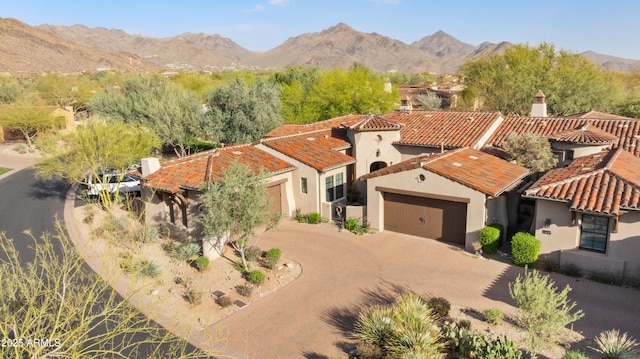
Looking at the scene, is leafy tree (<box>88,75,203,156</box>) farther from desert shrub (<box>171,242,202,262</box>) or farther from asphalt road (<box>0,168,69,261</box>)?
desert shrub (<box>171,242,202,262</box>)

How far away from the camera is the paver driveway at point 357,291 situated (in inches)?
537

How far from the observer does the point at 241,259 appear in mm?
19453

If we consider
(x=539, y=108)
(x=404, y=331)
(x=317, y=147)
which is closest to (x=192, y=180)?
(x=317, y=147)

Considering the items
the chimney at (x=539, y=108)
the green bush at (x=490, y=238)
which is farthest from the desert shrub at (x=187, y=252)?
the chimney at (x=539, y=108)

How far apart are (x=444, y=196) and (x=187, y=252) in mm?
11725

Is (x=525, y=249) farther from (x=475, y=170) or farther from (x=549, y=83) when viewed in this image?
(x=549, y=83)

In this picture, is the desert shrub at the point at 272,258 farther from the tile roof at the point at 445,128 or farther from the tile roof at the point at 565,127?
the tile roof at the point at 565,127

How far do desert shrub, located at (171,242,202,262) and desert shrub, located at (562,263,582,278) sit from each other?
1509 centimetres

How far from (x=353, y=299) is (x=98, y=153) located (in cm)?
1887

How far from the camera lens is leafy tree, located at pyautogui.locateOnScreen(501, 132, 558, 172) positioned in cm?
2295

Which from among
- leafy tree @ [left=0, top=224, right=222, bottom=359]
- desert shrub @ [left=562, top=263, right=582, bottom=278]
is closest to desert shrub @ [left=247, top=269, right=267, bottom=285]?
leafy tree @ [left=0, top=224, right=222, bottom=359]

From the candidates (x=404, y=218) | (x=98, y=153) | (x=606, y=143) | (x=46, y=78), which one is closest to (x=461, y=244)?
(x=404, y=218)

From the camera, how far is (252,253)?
1922cm

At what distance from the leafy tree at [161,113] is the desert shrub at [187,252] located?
1799 cm
